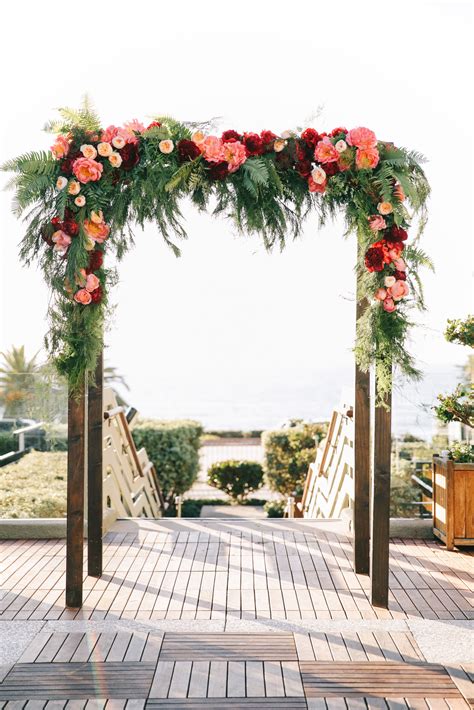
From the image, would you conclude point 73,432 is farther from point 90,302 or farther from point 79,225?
point 79,225

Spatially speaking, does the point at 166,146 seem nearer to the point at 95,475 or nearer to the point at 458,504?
the point at 95,475

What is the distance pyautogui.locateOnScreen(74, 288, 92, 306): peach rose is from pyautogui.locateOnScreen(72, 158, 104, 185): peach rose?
56cm

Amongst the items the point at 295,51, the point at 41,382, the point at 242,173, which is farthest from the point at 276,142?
the point at 295,51

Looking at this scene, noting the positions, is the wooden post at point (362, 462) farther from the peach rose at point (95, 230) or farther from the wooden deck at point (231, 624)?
the peach rose at point (95, 230)

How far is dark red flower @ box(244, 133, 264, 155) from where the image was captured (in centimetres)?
381

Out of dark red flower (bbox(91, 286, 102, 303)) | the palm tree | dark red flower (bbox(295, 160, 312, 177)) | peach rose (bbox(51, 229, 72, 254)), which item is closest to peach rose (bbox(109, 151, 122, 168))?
peach rose (bbox(51, 229, 72, 254))

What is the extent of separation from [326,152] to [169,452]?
21.6 feet

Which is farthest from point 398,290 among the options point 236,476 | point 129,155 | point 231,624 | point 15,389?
point 236,476

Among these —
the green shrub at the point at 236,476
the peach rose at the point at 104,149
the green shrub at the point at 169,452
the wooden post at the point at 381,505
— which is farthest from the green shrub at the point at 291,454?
the peach rose at the point at 104,149

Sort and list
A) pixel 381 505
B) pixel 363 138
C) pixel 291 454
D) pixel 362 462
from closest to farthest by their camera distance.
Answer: pixel 363 138 < pixel 381 505 < pixel 362 462 < pixel 291 454

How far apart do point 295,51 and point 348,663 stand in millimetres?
22308

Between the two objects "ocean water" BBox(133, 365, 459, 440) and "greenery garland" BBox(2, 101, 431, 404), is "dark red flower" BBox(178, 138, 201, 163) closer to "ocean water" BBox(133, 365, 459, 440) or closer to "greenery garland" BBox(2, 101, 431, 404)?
"greenery garland" BBox(2, 101, 431, 404)

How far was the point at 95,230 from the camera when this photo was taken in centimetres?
383

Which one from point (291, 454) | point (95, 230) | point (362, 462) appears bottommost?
point (291, 454)
